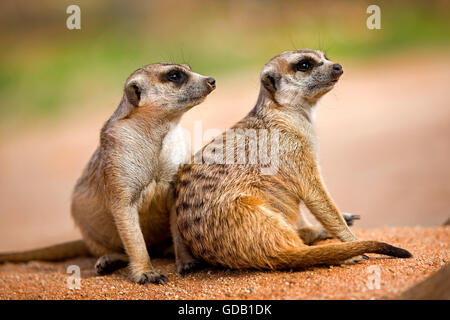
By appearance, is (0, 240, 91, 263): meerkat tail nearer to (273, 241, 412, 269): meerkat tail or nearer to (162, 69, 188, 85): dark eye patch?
(162, 69, 188, 85): dark eye patch

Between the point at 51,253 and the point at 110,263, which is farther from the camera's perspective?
the point at 51,253

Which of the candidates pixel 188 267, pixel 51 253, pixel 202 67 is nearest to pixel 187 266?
pixel 188 267

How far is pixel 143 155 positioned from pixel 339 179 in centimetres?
392

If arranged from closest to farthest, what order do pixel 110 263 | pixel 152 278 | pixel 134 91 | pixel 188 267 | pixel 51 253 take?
1. pixel 152 278
2. pixel 188 267
3. pixel 134 91
4. pixel 110 263
5. pixel 51 253

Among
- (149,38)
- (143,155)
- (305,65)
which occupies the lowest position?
(143,155)

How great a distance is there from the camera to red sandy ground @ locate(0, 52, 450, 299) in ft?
8.90

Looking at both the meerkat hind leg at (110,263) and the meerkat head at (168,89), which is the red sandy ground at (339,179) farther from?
the meerkat head at (168,89)

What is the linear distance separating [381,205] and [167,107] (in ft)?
11.6

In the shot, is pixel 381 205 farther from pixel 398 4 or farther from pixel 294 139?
pixel 398 4

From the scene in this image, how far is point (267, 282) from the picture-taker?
2.67m

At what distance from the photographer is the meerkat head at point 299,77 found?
325cm

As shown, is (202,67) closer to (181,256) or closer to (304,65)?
(304,65)

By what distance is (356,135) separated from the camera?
7914mm

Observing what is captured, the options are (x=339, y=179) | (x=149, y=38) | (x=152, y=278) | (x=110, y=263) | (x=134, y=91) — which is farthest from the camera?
(x=149, y=38)
